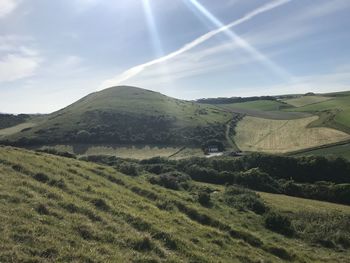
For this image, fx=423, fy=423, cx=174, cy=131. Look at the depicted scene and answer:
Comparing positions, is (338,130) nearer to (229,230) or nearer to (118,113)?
(118,113)

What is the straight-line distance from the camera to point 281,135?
132 metres

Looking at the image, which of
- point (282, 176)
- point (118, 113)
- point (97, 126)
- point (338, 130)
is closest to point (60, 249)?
point (282, 176)

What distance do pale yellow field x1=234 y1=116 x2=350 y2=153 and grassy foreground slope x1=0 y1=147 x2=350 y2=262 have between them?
8487 centimetres

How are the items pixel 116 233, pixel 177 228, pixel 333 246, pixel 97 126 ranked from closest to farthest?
pixel 116 233, pixel 177 228, pixel 333 246, pixel 97 126

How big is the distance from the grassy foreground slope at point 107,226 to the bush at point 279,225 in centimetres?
92

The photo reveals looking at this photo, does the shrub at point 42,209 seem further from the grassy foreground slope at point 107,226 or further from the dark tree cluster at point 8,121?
the dark tree cluster at point 8,121

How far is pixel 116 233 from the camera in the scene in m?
18.0

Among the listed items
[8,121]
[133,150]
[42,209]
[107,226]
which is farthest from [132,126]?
[107,226]

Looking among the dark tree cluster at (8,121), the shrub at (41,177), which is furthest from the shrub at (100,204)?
the dark tree cluster at (8,121)

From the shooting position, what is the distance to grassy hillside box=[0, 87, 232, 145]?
130625mm

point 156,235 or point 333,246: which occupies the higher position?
point 156,235

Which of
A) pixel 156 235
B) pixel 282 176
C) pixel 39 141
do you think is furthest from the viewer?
pixel 39 141

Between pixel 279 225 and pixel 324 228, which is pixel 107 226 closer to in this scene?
pixel 279 225

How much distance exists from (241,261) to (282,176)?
64.7 metres
